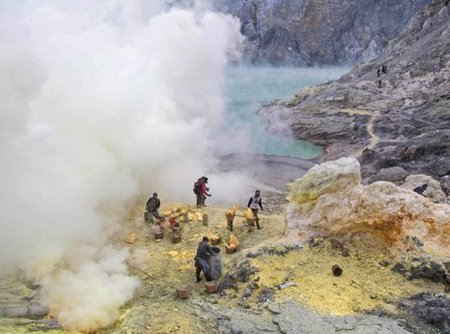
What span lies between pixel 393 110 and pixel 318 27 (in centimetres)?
5421

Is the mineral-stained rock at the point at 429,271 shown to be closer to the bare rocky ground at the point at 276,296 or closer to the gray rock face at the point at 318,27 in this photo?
the bare rocky ground at the point at 276,296

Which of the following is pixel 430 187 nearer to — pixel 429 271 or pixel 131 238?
pixel 429 271

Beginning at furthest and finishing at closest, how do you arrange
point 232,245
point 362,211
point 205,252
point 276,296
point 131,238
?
point 131,238 < point 232,245 < point 205,252 < point 362,211 < point 276,296

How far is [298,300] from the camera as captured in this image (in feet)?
23.7

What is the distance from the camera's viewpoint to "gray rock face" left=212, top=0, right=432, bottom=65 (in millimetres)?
74250

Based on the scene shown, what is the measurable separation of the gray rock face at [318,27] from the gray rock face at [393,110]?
34.8m

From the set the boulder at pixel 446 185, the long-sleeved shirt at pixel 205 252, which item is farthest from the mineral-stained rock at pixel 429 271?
the boulder at pixel 446 185

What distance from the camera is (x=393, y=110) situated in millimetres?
27750

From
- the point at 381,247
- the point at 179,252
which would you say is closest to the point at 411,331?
the point at 381,247

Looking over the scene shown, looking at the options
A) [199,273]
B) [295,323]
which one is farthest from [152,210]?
[295,323]

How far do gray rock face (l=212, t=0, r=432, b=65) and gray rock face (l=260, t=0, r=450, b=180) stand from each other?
1372 inches

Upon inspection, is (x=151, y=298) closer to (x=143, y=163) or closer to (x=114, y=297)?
(x=114, y=297)

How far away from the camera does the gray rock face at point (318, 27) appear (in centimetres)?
7425

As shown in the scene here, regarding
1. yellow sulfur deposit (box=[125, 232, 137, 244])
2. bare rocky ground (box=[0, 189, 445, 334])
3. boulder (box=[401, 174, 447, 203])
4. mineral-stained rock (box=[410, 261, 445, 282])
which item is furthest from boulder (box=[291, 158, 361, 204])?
boulder (box=[401, 174, 447, 203])
